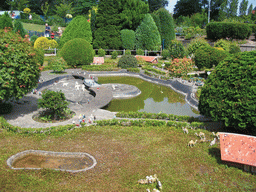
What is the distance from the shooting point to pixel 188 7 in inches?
2987

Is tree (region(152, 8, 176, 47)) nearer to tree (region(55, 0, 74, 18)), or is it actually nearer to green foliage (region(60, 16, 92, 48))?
green foliage (region(60, 16, 92, 48))

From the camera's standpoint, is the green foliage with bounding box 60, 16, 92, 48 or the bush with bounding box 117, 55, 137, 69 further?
the green foliage with bounding box 60, 16, 92, 48

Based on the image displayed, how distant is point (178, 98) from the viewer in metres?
22.8

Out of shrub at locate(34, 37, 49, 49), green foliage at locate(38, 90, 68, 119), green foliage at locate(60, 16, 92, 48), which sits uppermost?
green foliage at locate(60, 16, 92, 48)

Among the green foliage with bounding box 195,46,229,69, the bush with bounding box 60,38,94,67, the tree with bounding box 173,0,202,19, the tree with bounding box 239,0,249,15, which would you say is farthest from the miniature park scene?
the tree with bounding box 173,0,202,19

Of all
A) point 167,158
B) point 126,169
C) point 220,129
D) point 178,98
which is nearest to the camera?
point 126,169

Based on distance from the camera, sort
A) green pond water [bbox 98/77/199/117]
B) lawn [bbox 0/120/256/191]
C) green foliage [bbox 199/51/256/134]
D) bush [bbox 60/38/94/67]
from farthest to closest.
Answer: bush [bbox 60/38/94/67]
green pond water [bbox 98/77/199/117]
green foliage [bbox 199/51/256/134]
lawn [bbox 0/120/256/191]

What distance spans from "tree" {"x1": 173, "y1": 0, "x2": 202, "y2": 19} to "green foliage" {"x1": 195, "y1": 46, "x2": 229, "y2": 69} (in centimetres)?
5138

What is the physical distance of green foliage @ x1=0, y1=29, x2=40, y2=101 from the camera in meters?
14.0

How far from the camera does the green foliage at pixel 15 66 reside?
14016mm

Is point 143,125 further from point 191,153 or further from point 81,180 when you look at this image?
point 81,180

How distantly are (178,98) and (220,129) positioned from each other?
9094 mm

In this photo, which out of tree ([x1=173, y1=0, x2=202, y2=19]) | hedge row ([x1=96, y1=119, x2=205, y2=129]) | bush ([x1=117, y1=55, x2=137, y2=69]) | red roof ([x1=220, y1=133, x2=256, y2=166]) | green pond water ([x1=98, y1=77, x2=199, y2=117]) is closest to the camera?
red roof ([x1=220, y1=133, x2=256, y2=166])

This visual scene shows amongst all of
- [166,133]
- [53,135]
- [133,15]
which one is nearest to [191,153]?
[166,133]
